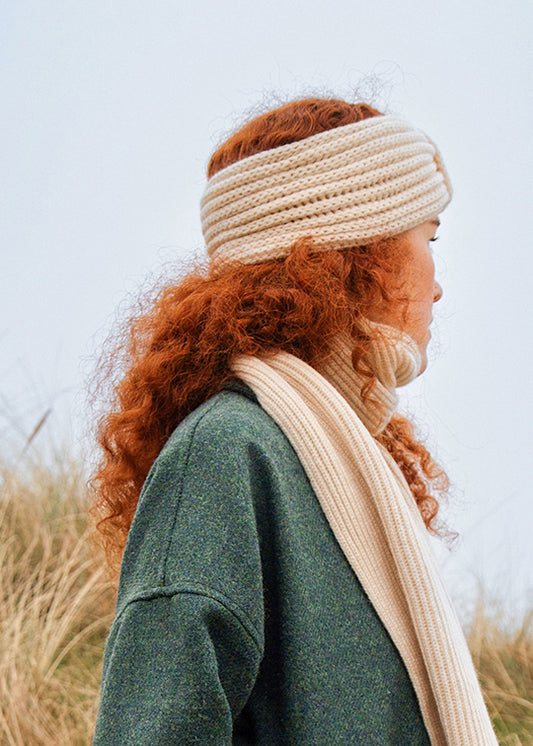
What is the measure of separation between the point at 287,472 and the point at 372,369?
0.32 metres

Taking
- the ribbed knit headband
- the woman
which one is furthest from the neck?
the ribbed knit headband

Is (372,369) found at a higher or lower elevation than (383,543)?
higher

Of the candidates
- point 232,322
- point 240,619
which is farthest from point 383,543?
point 232,322

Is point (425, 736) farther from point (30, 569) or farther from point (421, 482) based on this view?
point (30, 569)

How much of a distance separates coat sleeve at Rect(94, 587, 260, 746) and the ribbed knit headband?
66cm

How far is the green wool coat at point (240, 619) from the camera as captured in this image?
1.06 metres

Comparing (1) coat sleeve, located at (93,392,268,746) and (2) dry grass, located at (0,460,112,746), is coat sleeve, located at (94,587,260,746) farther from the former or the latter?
(2) dry grass, located at (0,460,112,746)

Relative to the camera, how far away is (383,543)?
1.33 meters

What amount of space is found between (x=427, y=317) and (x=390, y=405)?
209 mm

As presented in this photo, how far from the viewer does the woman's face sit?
1.54 meters

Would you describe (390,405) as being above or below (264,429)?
below

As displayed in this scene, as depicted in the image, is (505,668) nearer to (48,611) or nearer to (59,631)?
(59,631)

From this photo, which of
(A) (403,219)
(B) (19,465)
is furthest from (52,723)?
(A) (403,219)

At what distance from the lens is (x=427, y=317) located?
5.33 feet
